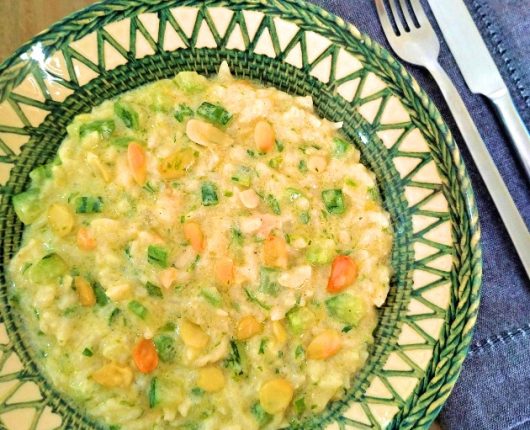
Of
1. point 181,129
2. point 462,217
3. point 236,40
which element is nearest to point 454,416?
point 462,217

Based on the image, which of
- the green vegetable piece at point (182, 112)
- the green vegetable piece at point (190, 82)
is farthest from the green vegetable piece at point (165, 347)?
the green vegetable piece at point (190, 82)

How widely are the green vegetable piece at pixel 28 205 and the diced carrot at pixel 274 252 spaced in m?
0.98

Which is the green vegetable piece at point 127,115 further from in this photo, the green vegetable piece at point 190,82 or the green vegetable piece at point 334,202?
the green vegetable piece at point 334,202

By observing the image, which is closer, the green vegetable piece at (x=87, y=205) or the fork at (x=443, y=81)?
the green vegetable piece at (x=87, y=205)

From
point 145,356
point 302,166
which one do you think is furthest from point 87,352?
point 302,166

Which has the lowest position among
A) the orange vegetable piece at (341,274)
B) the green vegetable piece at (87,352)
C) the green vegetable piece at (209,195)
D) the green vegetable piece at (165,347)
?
the orange vegetable piece at (341,274)

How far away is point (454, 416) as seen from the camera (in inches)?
107

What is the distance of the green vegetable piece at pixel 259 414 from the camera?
2.26m

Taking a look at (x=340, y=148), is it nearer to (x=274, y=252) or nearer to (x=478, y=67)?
→ (x=274, y=252)

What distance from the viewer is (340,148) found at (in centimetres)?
254

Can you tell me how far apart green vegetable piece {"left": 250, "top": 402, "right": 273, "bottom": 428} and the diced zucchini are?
2.96ft

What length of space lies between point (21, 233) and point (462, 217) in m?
1.91

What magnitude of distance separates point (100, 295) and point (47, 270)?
0.75ft

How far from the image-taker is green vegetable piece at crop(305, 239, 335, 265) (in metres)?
2.34
